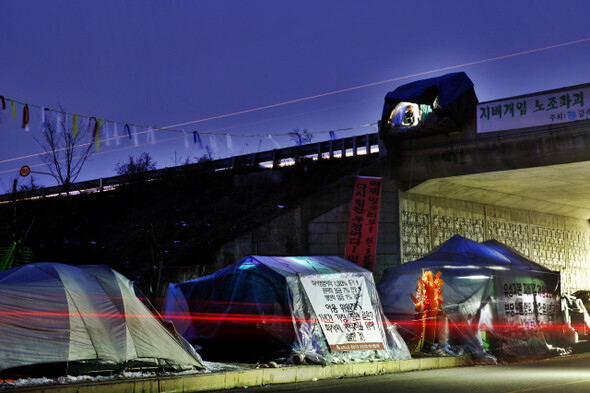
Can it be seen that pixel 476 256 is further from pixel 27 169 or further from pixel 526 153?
pixel 27 169

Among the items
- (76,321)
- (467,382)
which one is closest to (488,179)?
(467,382)

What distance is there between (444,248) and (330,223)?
18.4 feet

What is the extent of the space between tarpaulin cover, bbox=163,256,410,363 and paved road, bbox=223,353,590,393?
112 centimetres

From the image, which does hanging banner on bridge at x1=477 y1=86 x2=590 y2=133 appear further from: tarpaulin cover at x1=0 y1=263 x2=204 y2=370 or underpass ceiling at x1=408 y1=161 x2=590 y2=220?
tarpaulin cover at x1=0 y1=263 x2=204 y2=370

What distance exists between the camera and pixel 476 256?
21.0 meters

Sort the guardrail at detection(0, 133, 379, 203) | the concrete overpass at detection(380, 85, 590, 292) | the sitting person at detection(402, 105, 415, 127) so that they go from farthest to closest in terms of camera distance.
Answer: the guardrail at detection(0, 133, 379, 203)
the sitting person at detection(402, 105, 415, 127)
the concrete overpass at detection(380, 85, 590, 292)

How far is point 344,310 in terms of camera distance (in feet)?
49.7

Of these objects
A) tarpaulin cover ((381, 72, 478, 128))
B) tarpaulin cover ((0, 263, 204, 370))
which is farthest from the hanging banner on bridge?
tarpaulin cover ((0, 263, 204, 370))

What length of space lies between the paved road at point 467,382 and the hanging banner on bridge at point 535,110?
33.9ft

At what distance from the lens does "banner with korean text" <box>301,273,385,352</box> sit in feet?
47.9

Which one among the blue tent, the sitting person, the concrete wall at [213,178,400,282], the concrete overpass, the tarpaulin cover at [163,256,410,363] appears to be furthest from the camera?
the concrete wall at [213,178,400,282]

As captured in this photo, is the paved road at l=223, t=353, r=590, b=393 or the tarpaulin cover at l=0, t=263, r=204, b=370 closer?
the tarpaulin cover at l=0, t=263, r=204, b=370

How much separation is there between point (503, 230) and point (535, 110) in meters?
9.01

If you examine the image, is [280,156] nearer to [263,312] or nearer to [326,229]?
[326,229]
